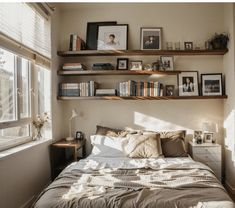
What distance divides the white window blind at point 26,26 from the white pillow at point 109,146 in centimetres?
139

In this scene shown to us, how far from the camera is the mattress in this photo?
1.75 m

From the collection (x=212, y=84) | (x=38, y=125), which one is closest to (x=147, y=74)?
(x=212, y=84)

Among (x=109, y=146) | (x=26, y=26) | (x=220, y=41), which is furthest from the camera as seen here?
(x=220, y=41)

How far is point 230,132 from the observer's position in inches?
127

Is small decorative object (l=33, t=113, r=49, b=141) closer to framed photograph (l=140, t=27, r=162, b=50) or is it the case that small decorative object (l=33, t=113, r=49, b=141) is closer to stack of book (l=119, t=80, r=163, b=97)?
stack of book (l=119, t=80, r=163, b=97)

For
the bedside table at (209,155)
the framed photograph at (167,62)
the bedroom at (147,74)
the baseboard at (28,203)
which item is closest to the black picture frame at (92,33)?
the bedroom at (147,74)

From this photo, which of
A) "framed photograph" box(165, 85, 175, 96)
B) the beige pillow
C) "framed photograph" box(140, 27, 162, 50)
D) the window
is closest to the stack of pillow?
the beige pillow

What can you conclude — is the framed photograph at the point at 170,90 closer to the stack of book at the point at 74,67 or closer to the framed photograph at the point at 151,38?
the framed photograph at the point at 151,38

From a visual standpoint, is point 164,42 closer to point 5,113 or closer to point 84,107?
point 84,107

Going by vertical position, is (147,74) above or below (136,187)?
above

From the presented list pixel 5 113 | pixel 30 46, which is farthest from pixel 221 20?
pixel 5 113

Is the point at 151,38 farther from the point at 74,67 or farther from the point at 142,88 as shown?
the point at 74,67

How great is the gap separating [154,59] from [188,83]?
24.9 inches

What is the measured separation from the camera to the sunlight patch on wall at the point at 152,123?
11.9 feet
